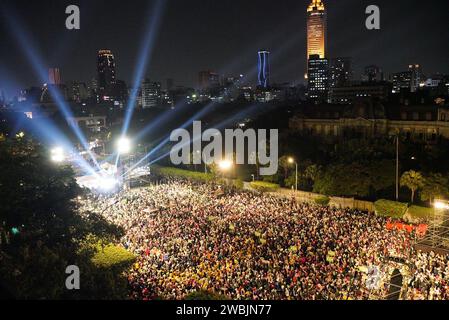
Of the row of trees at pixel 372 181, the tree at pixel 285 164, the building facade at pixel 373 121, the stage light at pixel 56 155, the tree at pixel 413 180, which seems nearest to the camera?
the stage light at pixel 56 155

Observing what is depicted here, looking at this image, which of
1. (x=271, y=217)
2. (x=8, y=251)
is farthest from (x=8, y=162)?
(x=271, y=217)

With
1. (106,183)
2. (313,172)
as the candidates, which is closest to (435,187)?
(313,172)

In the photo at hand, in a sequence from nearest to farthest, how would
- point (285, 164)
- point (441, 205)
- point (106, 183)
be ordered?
point (441, 205) < point (285, 164) < point (106, 183)

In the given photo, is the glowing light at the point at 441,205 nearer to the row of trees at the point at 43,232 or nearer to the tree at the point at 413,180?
the tree at the point at 413,180

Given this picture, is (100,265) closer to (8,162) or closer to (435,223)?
(8,162)

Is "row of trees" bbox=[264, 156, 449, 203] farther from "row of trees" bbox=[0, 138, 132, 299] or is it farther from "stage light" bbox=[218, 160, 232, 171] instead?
"row of trees" bbox=[0, 138, 132, 299]

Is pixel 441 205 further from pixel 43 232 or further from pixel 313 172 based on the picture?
pixel 43 232

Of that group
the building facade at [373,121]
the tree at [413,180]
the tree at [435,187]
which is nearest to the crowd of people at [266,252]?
the tree at [413,180]
